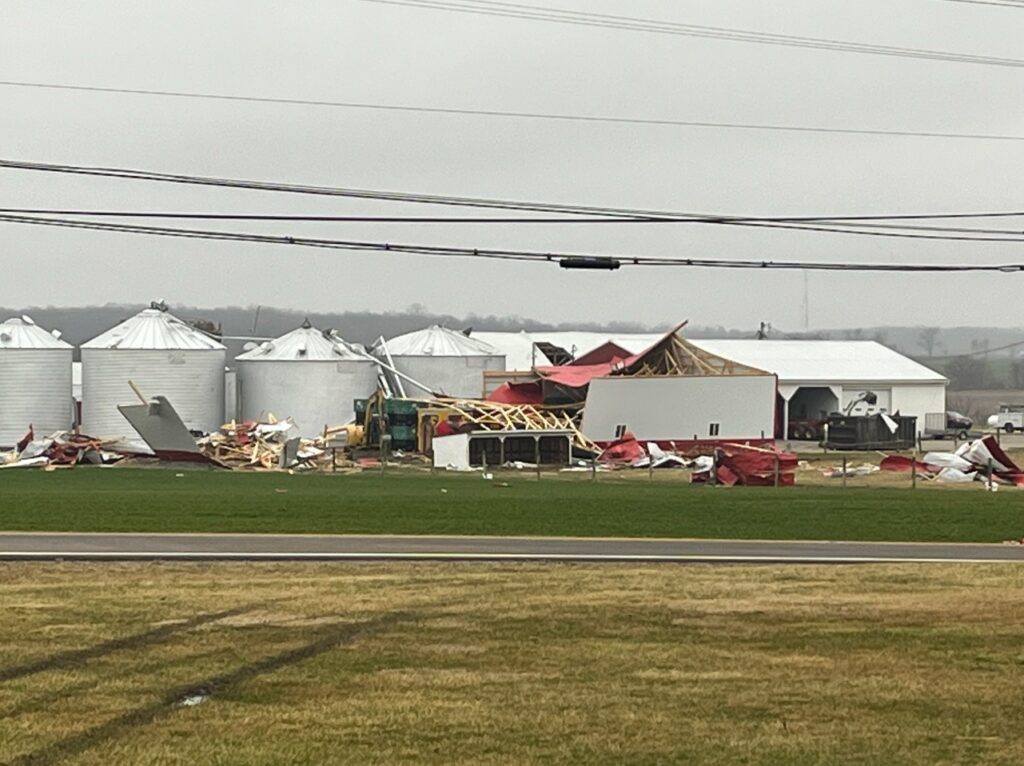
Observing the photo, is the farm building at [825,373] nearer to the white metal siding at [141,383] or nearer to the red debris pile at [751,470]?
the white metal siding at [141,383]

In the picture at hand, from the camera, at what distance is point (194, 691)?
11.9 metres

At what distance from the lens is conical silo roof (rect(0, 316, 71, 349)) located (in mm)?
77188

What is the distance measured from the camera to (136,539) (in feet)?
83.1

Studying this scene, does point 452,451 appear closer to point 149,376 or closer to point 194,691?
point 149,376

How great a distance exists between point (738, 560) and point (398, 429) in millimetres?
45022

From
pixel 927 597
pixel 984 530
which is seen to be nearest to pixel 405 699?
pixel 927 597

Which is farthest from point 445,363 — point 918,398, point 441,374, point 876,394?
point 918,398

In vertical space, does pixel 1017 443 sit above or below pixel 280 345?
below

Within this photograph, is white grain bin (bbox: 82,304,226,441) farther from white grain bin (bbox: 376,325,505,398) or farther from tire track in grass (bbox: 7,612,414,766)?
tire track in grass (bbox: 7,612,414,766)

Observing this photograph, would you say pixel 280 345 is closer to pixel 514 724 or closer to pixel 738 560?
pixel 738 560

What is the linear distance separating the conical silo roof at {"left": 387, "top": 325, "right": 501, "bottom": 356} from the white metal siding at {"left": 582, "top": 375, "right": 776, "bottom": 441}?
69.6 ft

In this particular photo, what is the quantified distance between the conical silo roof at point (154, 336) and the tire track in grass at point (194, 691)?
63656 mm

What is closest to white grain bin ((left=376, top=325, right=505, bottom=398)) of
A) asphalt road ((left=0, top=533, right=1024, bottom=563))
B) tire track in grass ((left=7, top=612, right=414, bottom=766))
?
asphalt road ((left=0, top=533, right=1024, bottom=563))

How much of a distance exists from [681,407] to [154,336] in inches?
1122
